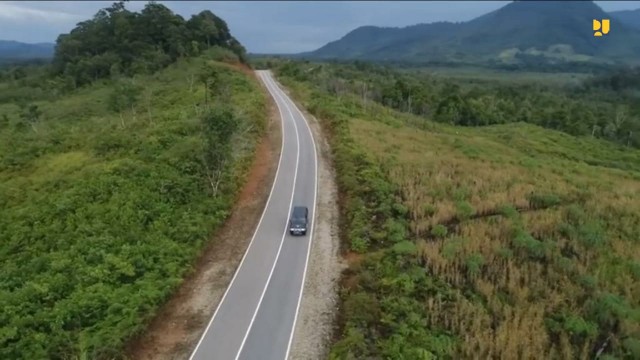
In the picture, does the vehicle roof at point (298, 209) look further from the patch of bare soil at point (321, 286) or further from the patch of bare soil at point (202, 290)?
the patch of bare soil at point (202, 290)

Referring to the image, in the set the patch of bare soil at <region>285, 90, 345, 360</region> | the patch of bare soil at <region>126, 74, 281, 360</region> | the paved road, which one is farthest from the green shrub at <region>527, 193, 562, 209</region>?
the patch of bare soil at <region>126, 74, 281, 360</region>

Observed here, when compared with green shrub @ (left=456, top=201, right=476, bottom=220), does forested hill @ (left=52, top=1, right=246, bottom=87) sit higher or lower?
higher

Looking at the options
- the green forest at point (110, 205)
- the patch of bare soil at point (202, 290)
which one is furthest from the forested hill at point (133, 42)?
the patch of bare soil at point (202, 290)

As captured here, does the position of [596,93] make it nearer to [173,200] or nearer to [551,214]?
[551,214]

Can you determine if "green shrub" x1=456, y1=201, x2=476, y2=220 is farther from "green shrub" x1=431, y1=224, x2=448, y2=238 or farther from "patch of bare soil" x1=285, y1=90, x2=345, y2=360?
"patch of bare soil" x1=285, y1=90, x2=345, y2=360

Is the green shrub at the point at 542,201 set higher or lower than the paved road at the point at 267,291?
higher

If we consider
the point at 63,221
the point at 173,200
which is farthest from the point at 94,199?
the point at 173,200
